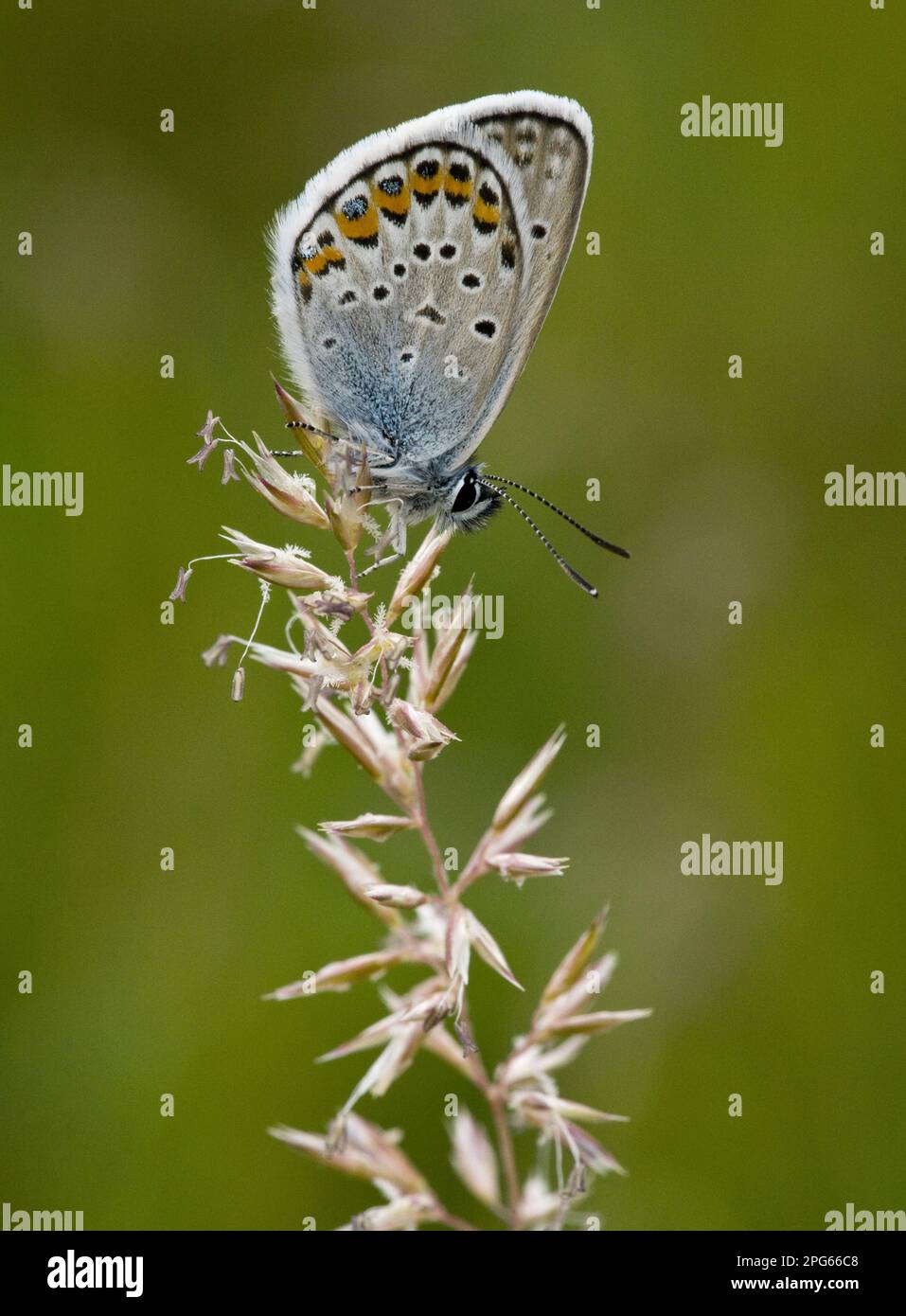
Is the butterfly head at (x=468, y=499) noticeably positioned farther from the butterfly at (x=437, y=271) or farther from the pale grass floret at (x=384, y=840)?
the pale grass floret at (x=384, y=840)

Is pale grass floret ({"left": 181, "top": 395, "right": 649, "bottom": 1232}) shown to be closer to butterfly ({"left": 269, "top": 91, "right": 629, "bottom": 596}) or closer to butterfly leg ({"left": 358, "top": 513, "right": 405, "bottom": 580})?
butterfly leg ({"left": 358, "top": 513, "right": 405, "bottom": 580})

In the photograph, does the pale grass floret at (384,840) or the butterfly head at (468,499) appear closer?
the pale grass floret at (384,840)

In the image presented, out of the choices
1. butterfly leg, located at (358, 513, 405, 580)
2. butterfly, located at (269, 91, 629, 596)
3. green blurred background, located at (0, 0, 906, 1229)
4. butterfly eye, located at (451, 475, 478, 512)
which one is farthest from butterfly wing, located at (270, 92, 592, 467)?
green blurred background, located at (0, 0, 906, 1229)

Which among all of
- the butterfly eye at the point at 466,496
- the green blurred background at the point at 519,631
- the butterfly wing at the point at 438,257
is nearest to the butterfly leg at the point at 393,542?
the butterfly eye at the point at 466,496

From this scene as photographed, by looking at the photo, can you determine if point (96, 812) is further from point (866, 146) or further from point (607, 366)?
point (866, 146)

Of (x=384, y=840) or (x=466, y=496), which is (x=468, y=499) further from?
(x=384, y=840)
